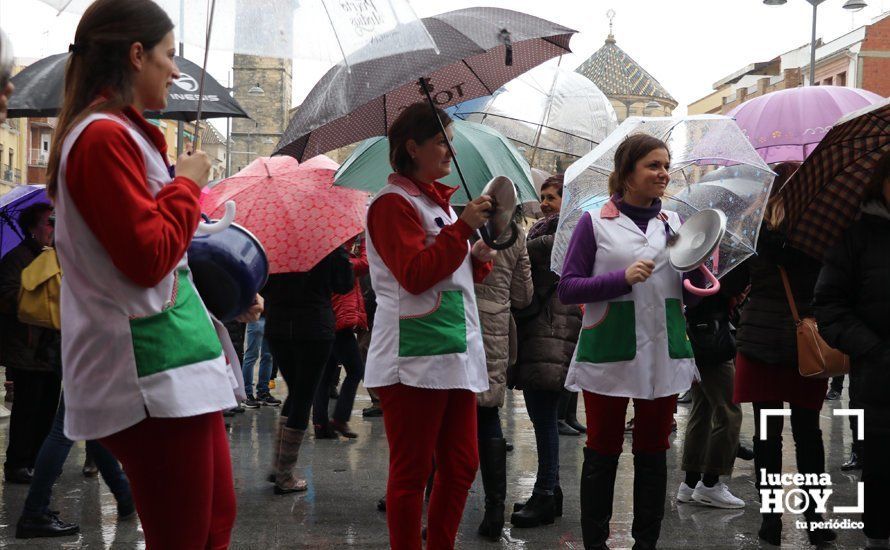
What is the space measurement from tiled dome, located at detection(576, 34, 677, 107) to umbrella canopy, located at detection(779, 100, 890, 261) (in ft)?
280

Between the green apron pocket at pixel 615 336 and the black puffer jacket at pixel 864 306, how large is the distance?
80cm

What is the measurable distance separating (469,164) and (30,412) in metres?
3.42

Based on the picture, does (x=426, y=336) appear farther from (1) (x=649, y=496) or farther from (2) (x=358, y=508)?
(2) (x=358, y=508)

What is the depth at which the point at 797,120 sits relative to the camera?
7.55 meters

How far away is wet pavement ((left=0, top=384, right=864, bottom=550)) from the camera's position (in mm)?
5590

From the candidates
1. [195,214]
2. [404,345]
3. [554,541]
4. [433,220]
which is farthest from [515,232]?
[554,541]

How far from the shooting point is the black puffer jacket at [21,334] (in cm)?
676

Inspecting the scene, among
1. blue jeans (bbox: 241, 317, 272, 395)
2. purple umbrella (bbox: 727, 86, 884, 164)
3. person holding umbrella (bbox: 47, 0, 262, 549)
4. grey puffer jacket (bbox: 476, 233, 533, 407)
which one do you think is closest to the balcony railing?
blue jeans (bbox: 241, 317, 272, 395)

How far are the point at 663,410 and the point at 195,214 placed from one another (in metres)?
2.76

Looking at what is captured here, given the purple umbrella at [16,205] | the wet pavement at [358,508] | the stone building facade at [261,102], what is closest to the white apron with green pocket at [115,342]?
the wet pavement at [358,508]

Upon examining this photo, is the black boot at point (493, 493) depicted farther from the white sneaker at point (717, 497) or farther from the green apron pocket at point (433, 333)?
the green apron pocket at point (433, 333)

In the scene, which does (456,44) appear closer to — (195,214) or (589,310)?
(589,310)

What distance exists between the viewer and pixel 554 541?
219 inches

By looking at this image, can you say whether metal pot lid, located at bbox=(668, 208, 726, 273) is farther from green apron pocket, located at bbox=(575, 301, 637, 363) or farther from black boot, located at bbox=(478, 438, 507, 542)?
black boot, located at bbox=(478, 438, 507, 542)
